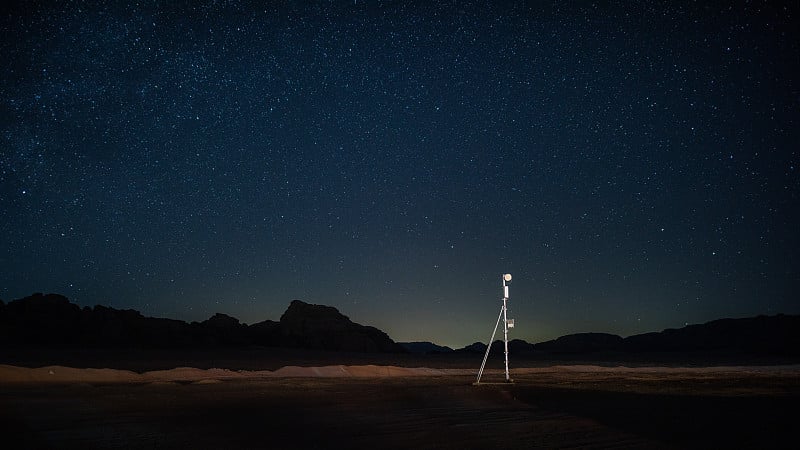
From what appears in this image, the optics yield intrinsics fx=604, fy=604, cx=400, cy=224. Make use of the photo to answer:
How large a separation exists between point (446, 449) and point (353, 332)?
7204 cm

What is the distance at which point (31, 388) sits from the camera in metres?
14.1

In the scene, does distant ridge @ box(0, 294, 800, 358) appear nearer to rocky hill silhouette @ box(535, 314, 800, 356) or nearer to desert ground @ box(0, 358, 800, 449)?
rocky hill silhouette @ box(535, 314, 800, 356)

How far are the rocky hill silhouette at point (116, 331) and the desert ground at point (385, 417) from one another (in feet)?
136

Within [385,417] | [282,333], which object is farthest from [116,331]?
[385,417]

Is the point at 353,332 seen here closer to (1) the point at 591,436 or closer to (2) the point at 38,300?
(2) the point at 38,300

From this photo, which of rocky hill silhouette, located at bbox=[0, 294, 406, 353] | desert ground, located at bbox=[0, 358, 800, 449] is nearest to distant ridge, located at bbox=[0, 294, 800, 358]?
rocky hill silhouette, located at bbox=[0, 294, 406, 353]

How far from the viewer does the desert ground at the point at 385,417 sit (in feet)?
24.0

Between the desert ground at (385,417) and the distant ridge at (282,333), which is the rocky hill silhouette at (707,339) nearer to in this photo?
the distant ridge at (282,333)

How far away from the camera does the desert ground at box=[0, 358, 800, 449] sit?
7.30m

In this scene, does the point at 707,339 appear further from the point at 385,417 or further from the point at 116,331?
the point at 385,417

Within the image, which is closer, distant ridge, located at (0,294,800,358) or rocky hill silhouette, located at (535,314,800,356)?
distant ridge, located at (0,294,800,358)

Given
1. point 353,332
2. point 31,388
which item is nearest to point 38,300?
point 353,332

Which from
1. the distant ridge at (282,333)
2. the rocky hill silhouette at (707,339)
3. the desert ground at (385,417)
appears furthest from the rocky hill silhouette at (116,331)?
A: the rocky hill silhouette at (707,339)

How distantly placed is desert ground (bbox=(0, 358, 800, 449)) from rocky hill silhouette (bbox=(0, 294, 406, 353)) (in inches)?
1638
